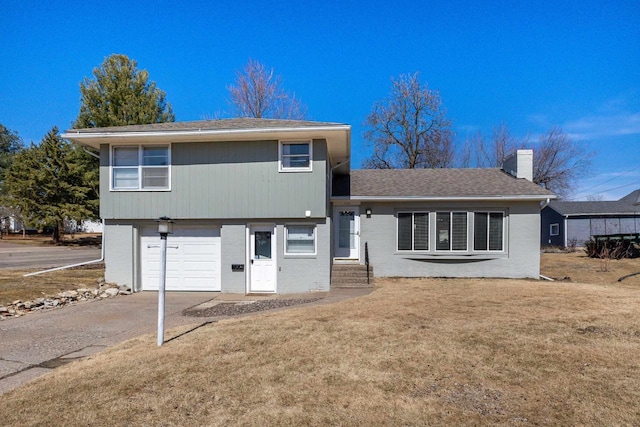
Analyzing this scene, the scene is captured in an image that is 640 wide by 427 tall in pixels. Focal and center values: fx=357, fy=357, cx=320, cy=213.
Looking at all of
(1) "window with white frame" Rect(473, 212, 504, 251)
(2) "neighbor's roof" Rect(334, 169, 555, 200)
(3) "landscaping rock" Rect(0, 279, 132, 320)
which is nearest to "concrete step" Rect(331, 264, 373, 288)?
(2) "neighbor's roof" Rect(334, 169, 555, 200)

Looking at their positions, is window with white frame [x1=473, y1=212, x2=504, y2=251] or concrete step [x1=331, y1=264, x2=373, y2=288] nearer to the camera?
concrete step [x1=331, y1=264, x2=373, y2=288]

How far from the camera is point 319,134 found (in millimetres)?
10656

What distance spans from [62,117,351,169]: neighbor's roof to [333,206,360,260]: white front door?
3178 mm

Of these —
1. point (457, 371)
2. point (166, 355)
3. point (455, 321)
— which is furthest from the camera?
point (455, 321)

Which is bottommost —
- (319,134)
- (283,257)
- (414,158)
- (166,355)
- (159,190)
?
(166,355)

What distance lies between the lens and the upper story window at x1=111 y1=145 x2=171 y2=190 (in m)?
11.3

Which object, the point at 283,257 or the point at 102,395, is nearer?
the point at 102,395

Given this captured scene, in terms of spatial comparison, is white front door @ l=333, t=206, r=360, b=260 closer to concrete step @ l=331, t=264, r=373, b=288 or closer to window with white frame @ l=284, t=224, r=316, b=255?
concrete step @ l=331, t=264, r=373, b=288

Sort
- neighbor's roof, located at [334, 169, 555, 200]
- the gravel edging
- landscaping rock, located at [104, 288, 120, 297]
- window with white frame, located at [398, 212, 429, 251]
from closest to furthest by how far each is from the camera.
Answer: the gravel edging → landscaping rock, located at [104, 288, 120, 297] → neighbor's roof, located at [334, 169, 555, 200] → window with white frame, located at [398, 212, 429, 251]

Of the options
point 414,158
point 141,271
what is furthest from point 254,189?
point 414,158

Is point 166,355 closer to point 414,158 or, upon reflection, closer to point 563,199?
point 414,158

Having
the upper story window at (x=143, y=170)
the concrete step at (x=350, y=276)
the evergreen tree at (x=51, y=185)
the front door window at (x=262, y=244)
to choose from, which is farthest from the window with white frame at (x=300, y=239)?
the evergreen tree at (x=51, y=185)

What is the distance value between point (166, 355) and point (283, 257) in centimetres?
609

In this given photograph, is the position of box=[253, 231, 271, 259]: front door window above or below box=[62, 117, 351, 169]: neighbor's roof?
below
